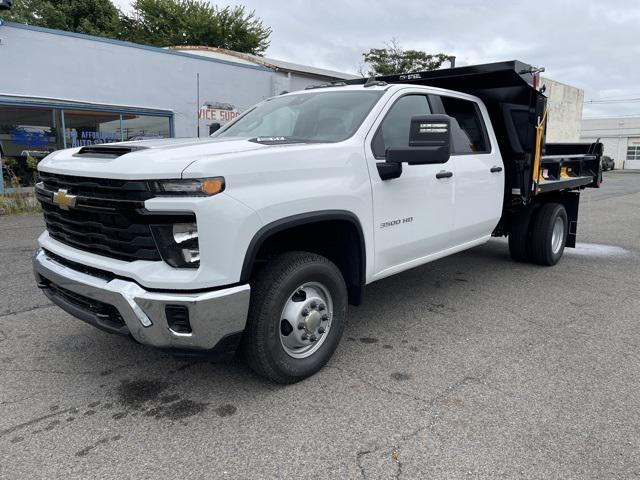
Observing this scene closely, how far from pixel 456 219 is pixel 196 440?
2.95m

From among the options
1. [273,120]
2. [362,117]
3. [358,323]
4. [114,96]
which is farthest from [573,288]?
[114,96]

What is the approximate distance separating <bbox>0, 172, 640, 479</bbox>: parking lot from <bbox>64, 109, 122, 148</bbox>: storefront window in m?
9.77

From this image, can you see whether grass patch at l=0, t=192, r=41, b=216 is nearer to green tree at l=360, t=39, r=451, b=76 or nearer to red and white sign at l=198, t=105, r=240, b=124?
red and white sign at l=198, t=105, r=240, b=124

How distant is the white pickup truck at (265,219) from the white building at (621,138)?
53.8 meters

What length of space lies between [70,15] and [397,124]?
35060 millimetres

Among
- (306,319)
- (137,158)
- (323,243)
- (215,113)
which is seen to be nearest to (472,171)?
(323,243)

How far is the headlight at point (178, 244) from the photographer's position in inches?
106

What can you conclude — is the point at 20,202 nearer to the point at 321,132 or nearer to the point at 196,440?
the point at 321,132

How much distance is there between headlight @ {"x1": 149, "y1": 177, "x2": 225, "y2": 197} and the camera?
8.68 ft

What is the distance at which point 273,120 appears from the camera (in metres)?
4.40

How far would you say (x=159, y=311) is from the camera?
8.75 feet

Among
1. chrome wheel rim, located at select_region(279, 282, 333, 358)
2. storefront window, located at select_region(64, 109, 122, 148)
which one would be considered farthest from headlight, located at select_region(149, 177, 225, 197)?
storefront window, located at select_region(64, 109, 122, 148)

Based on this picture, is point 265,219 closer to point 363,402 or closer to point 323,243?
point 323,243

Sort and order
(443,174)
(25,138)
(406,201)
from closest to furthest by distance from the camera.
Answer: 1. (406,201)
2. (443,174)
3. (25,138)
